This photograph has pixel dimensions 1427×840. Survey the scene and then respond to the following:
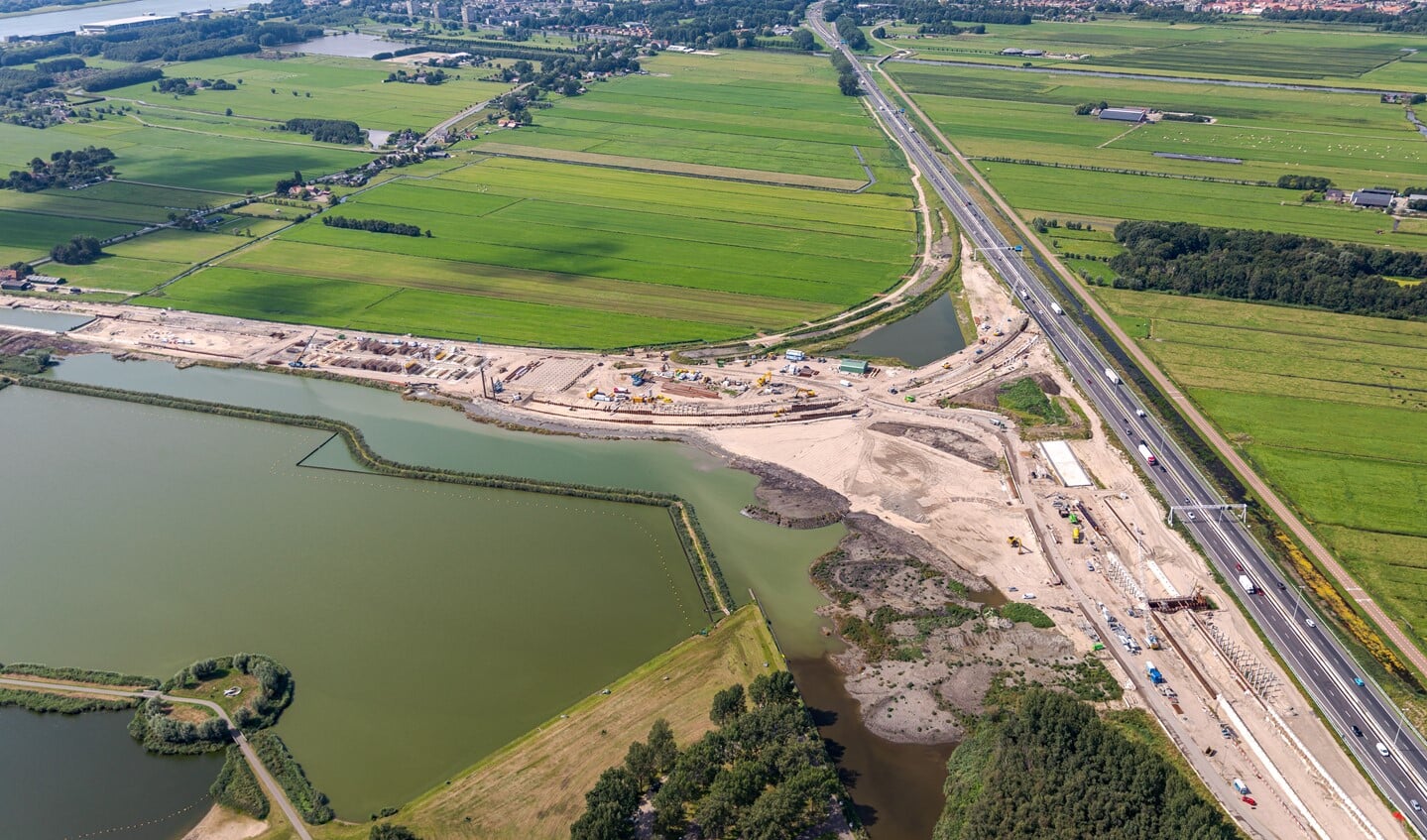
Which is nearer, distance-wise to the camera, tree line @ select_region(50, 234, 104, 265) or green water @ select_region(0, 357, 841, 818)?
green water @ select_region(0, 357, 841, 818)

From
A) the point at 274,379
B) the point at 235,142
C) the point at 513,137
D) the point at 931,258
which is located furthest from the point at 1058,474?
the point at 235,142

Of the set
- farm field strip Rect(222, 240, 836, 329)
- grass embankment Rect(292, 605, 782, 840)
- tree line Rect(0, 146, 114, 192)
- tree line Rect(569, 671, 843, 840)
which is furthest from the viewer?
tree line Rect(0, 146, 114, 192)

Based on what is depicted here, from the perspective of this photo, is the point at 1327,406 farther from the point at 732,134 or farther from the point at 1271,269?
the point at 732,134

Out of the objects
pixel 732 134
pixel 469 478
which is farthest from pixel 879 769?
pixel 732 134

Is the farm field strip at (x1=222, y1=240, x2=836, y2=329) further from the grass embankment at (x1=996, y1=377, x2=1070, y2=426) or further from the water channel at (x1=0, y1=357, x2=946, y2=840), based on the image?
the water channel at (x1=0, y1=357, x2=946, y2=840)

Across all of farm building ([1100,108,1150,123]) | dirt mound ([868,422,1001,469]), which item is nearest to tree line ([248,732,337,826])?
dirt mound ([868,422,1001,469])

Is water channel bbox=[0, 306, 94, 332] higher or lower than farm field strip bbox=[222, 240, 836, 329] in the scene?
lower
